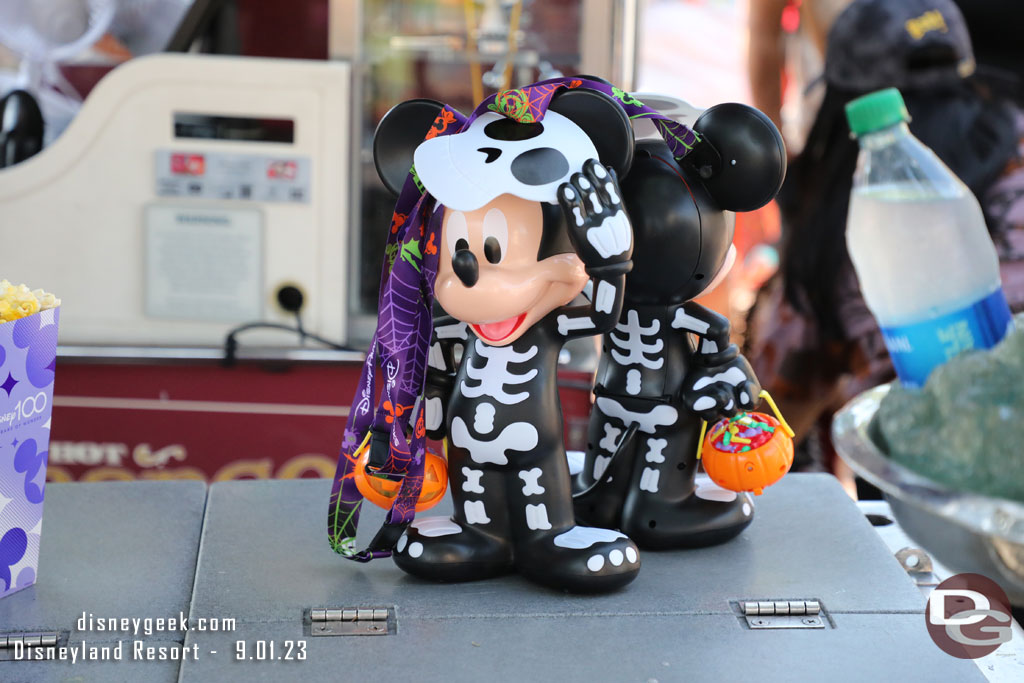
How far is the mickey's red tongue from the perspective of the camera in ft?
3.07

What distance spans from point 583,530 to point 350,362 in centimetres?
88

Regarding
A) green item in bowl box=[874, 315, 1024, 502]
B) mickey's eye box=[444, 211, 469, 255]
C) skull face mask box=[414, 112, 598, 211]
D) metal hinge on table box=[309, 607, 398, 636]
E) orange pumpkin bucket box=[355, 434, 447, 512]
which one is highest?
skull face mask box=[414, 112, 598, 211]

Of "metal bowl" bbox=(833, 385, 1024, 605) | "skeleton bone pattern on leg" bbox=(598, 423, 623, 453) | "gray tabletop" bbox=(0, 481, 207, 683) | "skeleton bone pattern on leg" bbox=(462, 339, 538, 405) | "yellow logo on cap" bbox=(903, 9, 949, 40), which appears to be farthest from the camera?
"yellow logo on cap" bbox=(903, 9, 949, 40)

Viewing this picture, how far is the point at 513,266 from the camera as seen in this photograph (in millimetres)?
911

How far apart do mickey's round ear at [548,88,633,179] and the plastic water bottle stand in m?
0.20

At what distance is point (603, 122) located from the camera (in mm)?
909

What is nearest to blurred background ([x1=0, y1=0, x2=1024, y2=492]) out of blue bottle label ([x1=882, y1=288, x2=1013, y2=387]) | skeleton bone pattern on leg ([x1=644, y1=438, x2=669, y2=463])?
skeleton bone pattern on leg ([x1=644, y1=438, x2=669, y2=463])

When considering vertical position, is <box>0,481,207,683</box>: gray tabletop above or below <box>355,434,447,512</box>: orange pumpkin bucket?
below

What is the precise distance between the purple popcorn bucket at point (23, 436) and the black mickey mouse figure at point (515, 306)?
308mm

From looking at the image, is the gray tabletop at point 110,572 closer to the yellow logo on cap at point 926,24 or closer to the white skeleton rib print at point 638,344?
the white skeleton rib print at point 638,344

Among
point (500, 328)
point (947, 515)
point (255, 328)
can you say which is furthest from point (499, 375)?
point (255, 328)

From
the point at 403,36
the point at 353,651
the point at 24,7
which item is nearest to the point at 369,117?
the point at 403,36

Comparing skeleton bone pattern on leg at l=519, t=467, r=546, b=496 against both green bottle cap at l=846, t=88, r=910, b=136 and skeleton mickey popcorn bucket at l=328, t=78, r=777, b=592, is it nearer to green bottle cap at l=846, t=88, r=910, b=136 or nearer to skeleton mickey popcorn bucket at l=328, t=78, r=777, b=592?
skeleton mickey popcorn bucket at l=328, t=78, r=777, b=592

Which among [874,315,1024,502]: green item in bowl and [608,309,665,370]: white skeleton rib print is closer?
[874,315,1024,502]: green item in bowl
